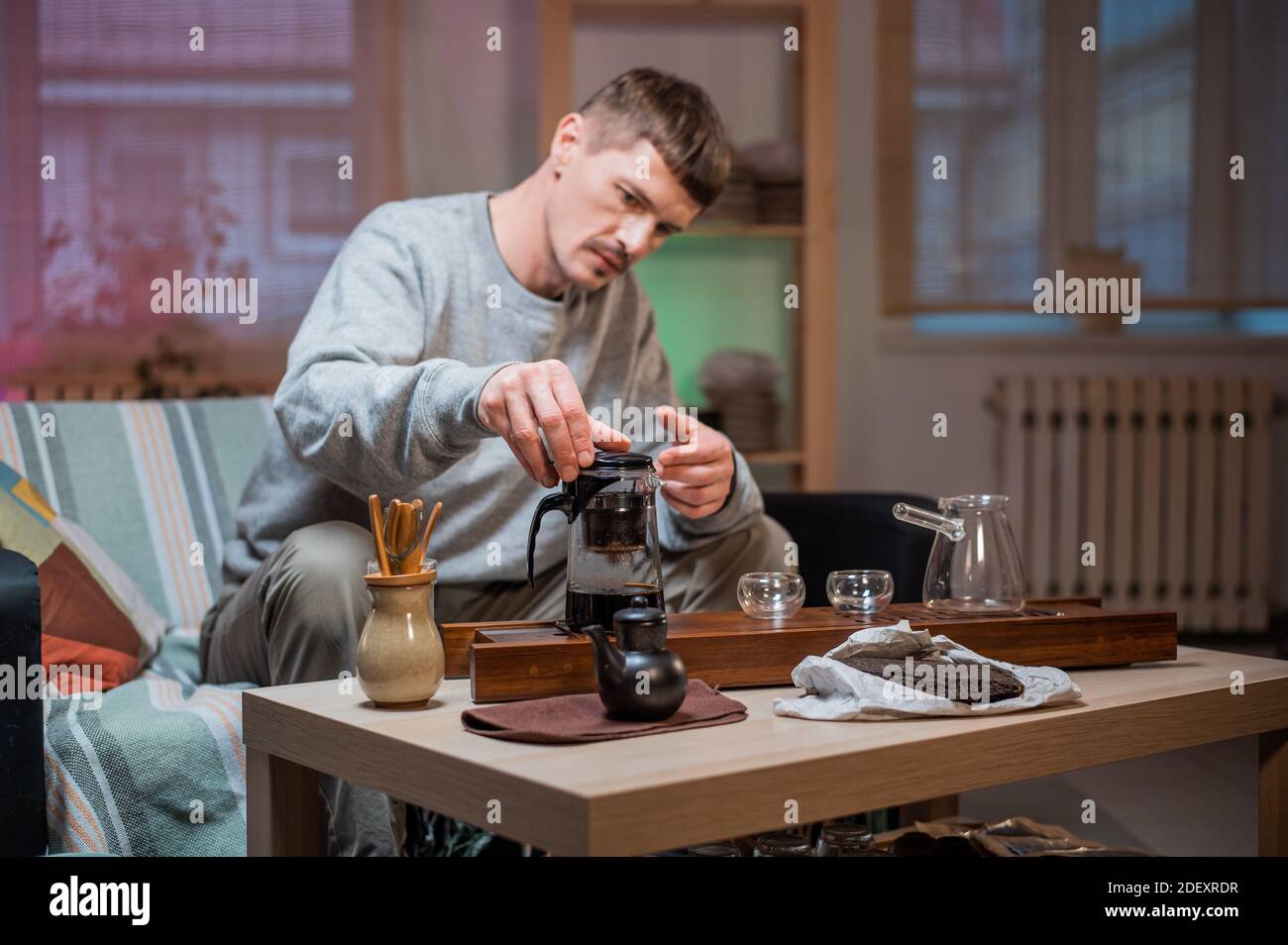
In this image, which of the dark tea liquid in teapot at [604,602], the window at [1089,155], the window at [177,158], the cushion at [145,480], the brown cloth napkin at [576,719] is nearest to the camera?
the brown cloth napkin at [576,719]

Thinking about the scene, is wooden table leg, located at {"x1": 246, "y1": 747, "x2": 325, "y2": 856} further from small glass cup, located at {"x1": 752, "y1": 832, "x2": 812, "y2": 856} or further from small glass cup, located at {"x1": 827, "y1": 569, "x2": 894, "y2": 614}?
small glass cup, located at {"x1": 827, "y1": 569, "x2": 894, "y2": 614}

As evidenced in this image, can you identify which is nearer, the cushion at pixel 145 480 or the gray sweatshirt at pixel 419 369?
the gray sweatshirt at pixel 419 369

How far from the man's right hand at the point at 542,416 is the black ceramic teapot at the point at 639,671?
23 centimetres

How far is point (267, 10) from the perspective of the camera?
3377 mm

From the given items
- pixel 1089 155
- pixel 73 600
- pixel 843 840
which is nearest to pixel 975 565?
pixel 843 840

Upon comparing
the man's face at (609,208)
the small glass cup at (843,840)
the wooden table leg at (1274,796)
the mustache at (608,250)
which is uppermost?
the man's face at (609,208)

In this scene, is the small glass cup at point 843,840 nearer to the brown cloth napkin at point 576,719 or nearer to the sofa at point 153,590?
the brown cloth napkin at point 576,719

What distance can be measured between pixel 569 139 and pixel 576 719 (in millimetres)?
1062

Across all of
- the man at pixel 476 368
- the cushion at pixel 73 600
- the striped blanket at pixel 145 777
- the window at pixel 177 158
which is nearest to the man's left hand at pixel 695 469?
the man at pixel 476 368

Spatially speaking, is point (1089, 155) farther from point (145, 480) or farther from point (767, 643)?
point (767, 643)

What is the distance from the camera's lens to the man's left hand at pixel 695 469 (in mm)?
1607

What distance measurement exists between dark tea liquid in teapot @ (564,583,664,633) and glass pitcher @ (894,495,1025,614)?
0.32m

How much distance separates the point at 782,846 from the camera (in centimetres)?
138
